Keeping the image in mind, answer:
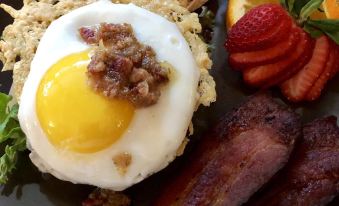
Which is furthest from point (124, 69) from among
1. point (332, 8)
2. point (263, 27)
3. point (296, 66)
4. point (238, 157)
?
point (332, 8)

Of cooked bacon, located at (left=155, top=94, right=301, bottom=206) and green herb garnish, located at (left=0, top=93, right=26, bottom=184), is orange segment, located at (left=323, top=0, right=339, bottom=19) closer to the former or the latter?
cooked bacon, located at (left=155, top=94, right=301, bottom=206)

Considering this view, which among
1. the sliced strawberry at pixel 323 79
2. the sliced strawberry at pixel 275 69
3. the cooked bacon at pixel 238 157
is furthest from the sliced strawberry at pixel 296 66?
the cooked bacon at pixel 238 157

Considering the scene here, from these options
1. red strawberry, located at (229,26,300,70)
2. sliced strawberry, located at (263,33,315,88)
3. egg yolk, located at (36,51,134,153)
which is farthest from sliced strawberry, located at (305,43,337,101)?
egg yolk, located at (36,51,134,153)

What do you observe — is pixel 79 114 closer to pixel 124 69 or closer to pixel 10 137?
pixel 124 69

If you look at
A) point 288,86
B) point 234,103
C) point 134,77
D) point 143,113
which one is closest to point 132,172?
point 143,113

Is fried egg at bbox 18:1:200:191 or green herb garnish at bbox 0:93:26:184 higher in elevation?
fried egg at bbox 18:1:200:191

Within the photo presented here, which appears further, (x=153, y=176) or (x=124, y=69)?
(x=153, y=176)
